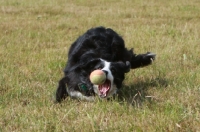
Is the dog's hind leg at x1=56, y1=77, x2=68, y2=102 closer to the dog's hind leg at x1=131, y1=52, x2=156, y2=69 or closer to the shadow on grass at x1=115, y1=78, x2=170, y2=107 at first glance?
the shadow on grass at x1=115, y1=78, x2=170, y2=107

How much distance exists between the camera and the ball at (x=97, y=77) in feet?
10.6

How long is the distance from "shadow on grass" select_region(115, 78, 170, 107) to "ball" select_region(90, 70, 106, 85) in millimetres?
465

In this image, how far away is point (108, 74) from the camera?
11.0 feet

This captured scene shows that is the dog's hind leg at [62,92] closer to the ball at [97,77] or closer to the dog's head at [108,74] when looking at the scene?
the dog's head at [108,74]

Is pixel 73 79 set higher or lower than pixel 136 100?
higher

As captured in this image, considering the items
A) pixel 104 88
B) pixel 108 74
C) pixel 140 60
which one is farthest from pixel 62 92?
pixel 140 60

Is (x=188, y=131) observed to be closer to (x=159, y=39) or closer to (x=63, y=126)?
(x=63, y=126)

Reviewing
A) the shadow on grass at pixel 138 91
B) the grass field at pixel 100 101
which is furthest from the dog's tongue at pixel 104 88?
the shadow on grass at pixel 138 91

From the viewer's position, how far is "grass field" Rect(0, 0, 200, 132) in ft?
10.4

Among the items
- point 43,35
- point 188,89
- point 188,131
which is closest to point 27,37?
point 43,35

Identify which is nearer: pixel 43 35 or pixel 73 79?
pixel 73 79

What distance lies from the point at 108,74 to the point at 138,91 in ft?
2.65

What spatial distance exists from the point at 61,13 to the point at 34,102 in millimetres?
7581

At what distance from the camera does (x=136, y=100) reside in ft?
12.5
